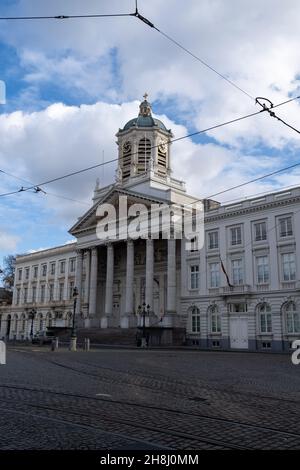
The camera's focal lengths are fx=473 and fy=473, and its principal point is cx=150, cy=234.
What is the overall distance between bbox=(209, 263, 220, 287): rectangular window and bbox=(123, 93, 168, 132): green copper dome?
24824 millimetres

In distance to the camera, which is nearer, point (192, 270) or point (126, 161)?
point (192, 270)

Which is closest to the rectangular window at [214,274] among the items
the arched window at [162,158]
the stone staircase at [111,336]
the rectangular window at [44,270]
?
the stone staircase at [111,336]

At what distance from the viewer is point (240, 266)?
4419 cm

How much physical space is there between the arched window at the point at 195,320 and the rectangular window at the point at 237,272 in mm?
5641

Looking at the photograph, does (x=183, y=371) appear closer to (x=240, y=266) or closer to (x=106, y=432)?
(x=106, y=432)

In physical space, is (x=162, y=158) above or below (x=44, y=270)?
above

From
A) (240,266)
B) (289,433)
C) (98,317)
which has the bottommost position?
(289,433)

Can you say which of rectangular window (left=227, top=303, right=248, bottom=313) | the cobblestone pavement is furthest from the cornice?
the cobblestone pavement

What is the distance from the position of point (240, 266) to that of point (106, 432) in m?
38.0

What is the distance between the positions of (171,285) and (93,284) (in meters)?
12.7

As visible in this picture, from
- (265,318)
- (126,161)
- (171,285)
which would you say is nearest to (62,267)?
(126,161)

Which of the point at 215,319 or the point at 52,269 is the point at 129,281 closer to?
the point at 215,319

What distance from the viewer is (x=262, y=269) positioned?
4238cm
